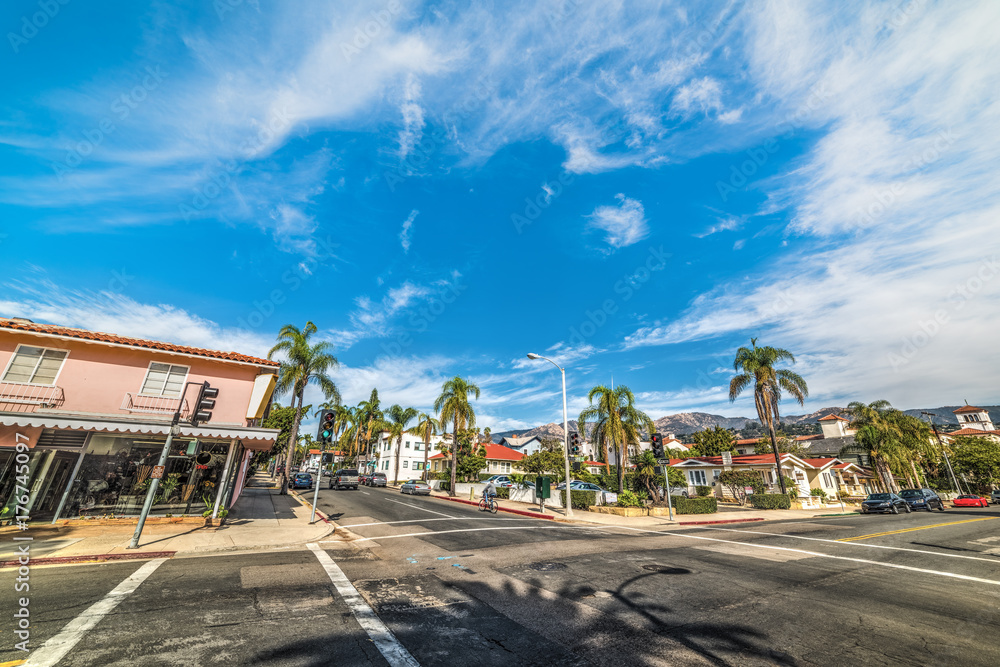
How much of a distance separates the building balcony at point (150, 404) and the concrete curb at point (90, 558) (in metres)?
6.27

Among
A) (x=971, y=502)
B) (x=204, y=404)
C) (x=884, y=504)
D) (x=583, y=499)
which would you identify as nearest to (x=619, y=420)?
(x=583, y=499)

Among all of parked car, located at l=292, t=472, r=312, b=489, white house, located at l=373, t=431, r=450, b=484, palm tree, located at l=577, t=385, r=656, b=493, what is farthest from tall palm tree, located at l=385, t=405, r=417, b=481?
palm tree, located at l=577, t=385, r=656, b=493

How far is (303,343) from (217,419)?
16300mm

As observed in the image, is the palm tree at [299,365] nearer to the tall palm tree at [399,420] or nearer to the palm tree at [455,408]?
the palm tree at [455,408]

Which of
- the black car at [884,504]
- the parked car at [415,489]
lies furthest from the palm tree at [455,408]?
the black car at [884,504]

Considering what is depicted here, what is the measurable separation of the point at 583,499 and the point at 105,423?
23.8 m

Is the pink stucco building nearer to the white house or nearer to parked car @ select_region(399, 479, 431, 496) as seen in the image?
parked car @ select_region(399, 479, 431, 496)

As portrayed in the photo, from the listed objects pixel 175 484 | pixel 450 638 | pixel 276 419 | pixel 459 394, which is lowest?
pixel 450 638

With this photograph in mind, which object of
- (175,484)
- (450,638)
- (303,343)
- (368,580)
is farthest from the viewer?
(303,343)

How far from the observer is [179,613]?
548cm

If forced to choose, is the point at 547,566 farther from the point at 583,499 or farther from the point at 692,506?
the point at 692,506

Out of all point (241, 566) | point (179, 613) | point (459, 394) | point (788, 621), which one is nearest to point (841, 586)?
point (788, 621)

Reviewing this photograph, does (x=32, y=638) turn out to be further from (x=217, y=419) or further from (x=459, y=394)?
(x=459, y=394)

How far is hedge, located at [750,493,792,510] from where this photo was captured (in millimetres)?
29391
